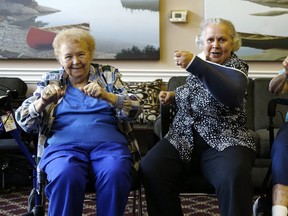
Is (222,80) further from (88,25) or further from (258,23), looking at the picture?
(88,25)

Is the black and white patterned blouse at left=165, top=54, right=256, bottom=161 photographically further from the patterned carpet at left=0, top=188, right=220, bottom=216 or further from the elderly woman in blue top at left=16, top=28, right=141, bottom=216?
the patterned carpet at left=0, top=188, right=220, bottom=216

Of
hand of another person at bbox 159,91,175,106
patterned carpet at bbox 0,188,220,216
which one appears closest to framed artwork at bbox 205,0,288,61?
patterned carpet at bbox 0,188,220,216

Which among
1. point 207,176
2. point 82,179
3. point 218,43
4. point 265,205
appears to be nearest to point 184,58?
point 218,43

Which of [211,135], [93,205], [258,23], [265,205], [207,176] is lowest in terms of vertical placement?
[93,205]

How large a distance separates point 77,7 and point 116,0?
1.18ft

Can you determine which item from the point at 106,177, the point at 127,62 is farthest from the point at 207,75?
the point at 127,62

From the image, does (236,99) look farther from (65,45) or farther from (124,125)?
(65,45)

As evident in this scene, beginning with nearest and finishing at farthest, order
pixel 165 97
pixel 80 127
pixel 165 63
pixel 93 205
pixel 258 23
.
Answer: pixel 80 127
pixel 165 97
pixel 93 205
pixel 258 23
pixel 165 63

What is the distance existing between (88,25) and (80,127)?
6.72 ft

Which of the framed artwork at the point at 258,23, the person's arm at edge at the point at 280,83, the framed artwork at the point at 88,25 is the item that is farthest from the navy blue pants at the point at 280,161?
the framed artwork at the point at 88,25

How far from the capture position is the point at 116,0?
3.85 metres

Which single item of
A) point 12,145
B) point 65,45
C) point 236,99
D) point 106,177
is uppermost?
point 65,45

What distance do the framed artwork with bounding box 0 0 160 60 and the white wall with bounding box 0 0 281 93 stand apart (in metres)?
0.07

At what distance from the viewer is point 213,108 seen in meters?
A: 2.04
